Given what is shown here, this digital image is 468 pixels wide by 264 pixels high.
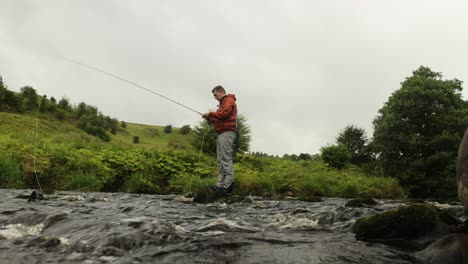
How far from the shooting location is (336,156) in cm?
3522

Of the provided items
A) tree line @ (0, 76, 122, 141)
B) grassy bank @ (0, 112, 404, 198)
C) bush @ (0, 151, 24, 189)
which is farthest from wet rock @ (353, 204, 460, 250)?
tree line @ (0, 76, 122, 141)

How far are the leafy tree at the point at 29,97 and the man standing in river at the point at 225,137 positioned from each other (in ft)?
137

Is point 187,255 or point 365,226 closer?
point 187,255

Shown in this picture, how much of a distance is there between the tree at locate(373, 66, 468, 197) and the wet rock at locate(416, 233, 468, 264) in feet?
89.7

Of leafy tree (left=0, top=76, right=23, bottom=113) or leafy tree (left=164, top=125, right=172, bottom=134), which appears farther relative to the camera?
leafy tree (left=164, top=125, right=172, bottom=134)

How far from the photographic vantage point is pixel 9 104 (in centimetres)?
4497

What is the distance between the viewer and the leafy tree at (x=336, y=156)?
35219mm

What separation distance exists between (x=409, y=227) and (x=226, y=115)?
759 centimetres

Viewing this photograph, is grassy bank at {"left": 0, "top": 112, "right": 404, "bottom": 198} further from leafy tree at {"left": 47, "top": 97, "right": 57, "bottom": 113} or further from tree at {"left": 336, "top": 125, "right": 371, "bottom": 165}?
leafy tree at {"left": 47, "top": 97, "right": 57, "bottom": 113}

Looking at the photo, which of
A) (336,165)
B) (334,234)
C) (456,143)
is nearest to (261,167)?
(336,165)

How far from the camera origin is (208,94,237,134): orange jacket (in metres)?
11.8

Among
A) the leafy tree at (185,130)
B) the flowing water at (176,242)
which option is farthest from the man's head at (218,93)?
the leafy tree at (185,130)

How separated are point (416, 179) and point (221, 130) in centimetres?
2283

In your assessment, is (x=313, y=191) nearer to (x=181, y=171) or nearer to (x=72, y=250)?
(x=181, y=171)
